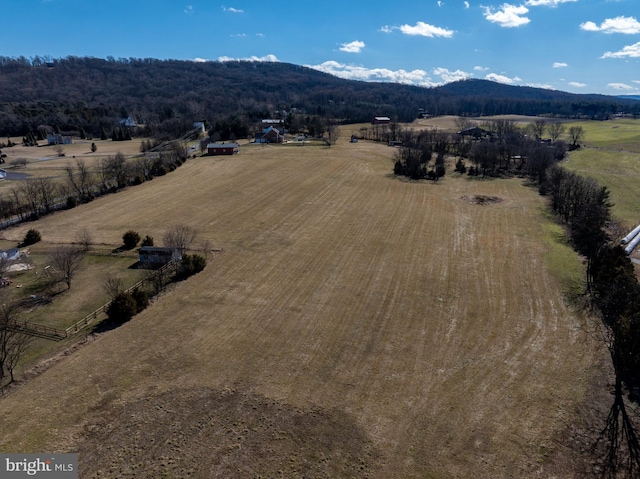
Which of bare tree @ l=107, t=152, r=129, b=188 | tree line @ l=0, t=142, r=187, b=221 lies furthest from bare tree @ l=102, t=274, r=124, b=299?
bare tree @ l=107, t=152, r=129, b=188

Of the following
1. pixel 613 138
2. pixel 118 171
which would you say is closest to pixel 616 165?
pixel 613 138

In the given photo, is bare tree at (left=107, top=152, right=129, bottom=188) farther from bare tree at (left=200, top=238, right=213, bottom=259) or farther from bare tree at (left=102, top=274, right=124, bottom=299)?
bare tree at (left=102, top=274, right=124, bottom=299)

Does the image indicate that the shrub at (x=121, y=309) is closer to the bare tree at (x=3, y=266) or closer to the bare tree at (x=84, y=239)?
the bare tree at (x=3, y=266)

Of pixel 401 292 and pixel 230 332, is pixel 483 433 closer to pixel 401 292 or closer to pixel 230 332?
pixel 401 292

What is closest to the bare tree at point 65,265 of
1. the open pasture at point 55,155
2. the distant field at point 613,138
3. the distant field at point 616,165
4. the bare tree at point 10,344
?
the bare tree at point 10,344

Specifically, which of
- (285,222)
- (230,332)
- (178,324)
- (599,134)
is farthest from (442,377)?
(599,134)

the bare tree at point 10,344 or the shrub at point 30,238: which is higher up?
the shrub at point 30,238

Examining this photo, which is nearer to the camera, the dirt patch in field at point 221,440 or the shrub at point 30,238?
the dirt patch in field at point 221,440
